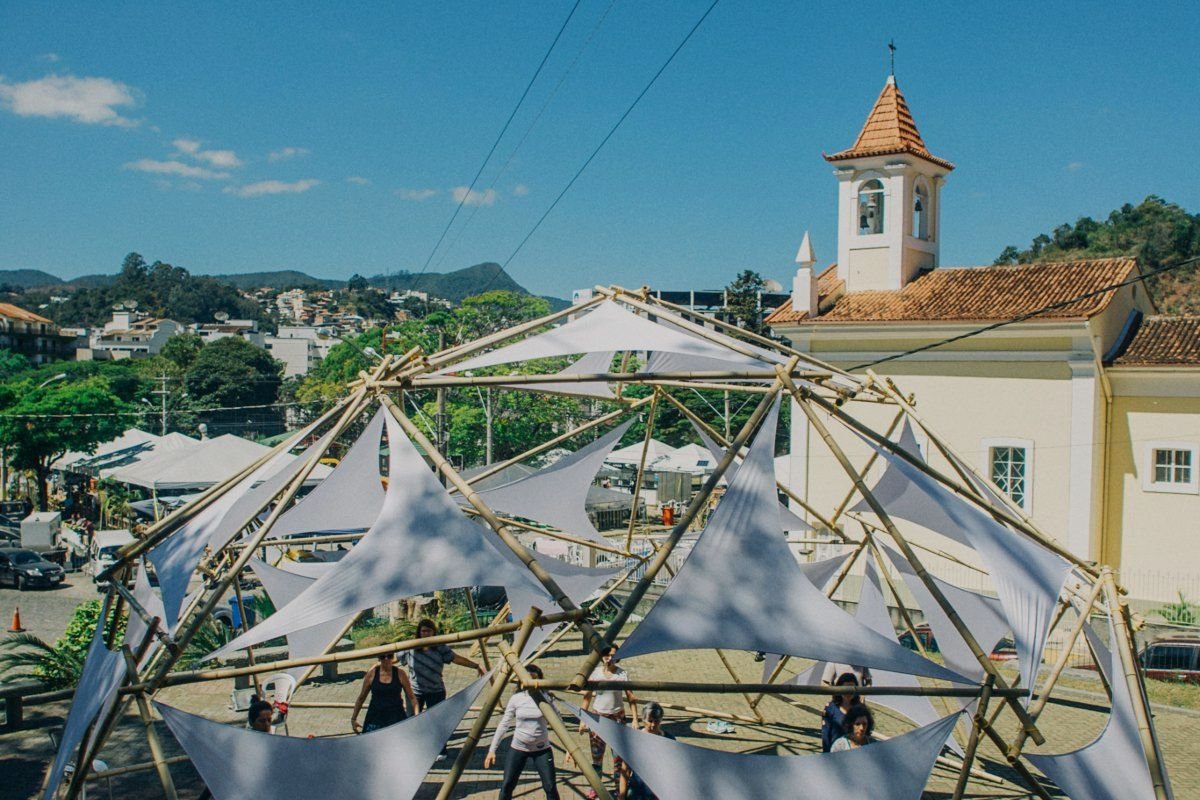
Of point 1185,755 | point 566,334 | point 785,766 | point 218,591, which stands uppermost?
point 566,334

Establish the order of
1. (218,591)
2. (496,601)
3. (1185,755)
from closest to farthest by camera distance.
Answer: (218,591), (1185,755), (496,601)

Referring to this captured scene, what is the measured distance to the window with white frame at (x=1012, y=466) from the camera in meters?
20.5

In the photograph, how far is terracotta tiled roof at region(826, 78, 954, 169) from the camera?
23797mm

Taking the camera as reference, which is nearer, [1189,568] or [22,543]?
[1189,568]

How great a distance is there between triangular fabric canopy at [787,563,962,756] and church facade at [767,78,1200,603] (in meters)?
8.34

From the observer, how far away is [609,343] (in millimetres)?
9203

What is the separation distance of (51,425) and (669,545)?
37611mm

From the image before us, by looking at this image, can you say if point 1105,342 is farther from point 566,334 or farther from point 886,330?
point 566,334

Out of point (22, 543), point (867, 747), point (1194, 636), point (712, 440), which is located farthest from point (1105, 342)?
point (22, 543)

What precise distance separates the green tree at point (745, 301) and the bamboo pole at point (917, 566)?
5357 cm

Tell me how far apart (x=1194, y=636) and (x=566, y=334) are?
12.0 m

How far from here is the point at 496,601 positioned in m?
19.0

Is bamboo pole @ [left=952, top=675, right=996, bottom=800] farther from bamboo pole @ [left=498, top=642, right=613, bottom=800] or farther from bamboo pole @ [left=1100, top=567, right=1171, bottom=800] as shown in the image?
bamboo pole @ [left=498, top=642, right=613, bottom=800]

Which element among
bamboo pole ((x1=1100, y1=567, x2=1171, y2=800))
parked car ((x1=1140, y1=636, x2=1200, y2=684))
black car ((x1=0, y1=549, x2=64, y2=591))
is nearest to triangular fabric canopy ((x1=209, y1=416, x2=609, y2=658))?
bamboo pole ((x1=1100, y1=567, x2=1171, y2=800))
